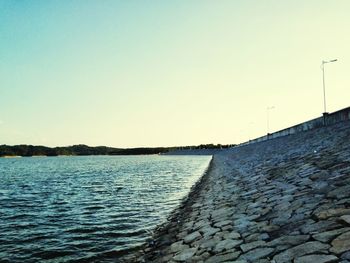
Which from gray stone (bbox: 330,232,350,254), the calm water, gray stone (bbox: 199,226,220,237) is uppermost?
gray stone (bbox: 330,232,350,254)

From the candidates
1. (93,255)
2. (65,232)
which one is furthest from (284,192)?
(65,232)

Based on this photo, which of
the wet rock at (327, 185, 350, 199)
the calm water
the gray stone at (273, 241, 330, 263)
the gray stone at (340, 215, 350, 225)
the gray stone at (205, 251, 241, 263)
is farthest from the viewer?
the calm water

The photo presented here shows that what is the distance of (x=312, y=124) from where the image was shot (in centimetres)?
2462

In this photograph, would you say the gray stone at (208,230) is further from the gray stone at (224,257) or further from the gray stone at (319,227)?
the gray stone at (319,227)

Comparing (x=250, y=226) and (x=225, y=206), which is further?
(x=225, y=206)

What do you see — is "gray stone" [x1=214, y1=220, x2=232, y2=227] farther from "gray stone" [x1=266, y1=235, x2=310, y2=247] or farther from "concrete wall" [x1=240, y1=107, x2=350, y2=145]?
"concrete wall" [x1=240, y1=107, x2=350, y2=145]

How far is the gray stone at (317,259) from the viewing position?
3514mm

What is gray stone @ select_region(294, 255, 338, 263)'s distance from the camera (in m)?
3.51

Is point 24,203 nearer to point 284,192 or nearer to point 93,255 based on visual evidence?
point 93,255

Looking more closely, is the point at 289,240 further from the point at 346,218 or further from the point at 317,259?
the point at 317,259

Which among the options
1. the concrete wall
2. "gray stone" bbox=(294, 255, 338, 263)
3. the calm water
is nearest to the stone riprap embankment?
"gray stone" bbox=(294, 255, 338, 263)

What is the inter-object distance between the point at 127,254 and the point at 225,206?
8.76ft

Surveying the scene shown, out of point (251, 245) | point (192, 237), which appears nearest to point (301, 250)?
point (251, 245)

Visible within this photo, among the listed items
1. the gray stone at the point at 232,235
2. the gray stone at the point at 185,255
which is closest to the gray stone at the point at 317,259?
the gray stone at the point at 232,235
